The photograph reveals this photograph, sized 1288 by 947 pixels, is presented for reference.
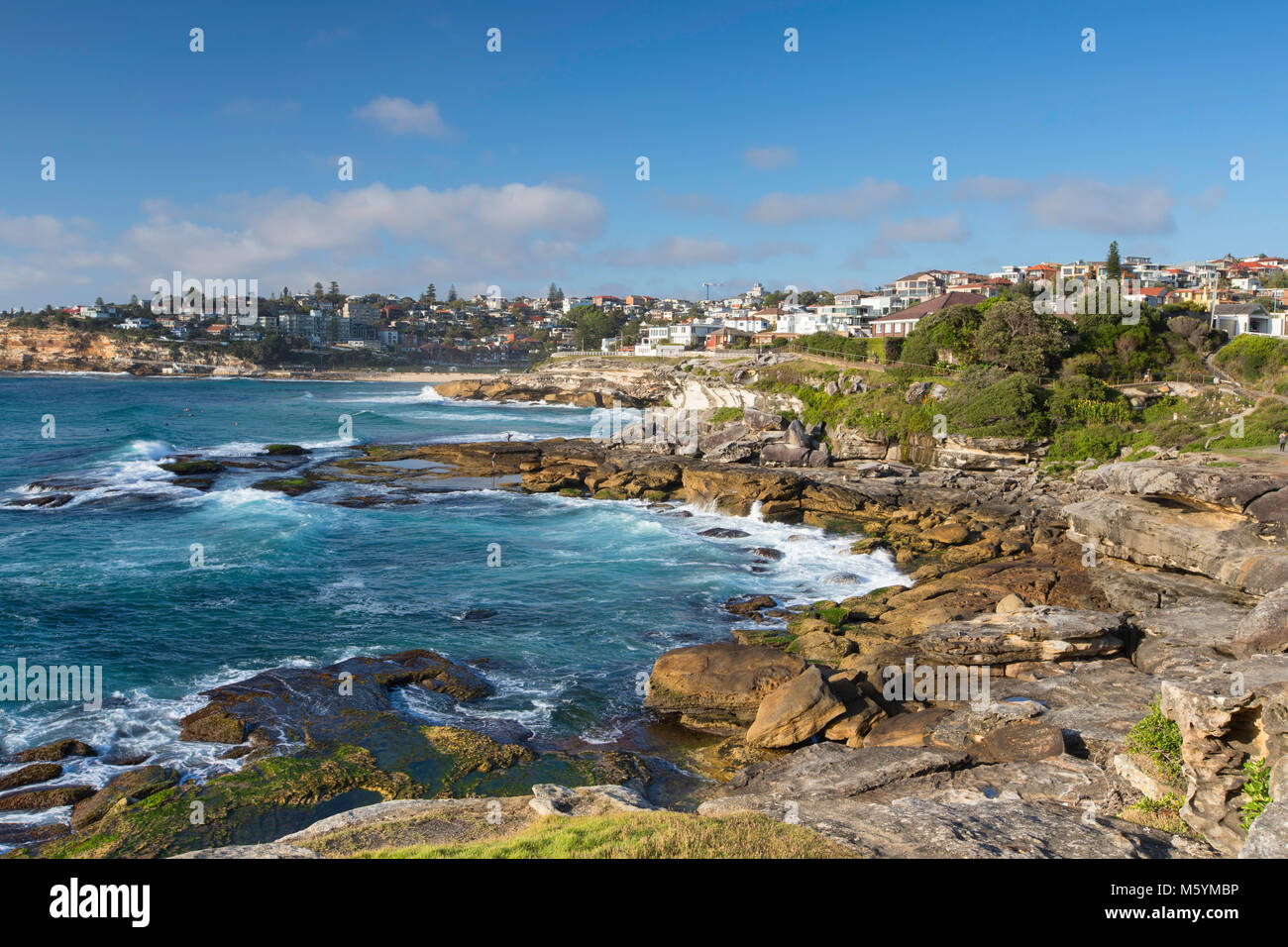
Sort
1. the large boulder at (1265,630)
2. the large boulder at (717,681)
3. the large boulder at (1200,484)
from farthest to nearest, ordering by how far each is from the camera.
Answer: the large boulder at (1200,484) → the large boulder at (717,681) → the large boulder at (1265,630)

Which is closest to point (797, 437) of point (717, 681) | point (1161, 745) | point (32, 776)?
point (717, 681)

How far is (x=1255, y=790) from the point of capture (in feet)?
31.5

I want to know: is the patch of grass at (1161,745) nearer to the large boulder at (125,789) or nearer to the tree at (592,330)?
the large boulder at (125,789)

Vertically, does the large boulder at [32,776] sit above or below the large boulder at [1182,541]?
below

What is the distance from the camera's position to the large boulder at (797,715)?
15.4 metres

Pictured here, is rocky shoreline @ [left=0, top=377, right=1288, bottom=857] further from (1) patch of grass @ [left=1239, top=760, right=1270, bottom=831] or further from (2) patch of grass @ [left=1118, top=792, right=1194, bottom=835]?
(1) patch of grass @ [left=1239, top=760, right=1270, bottom=831]

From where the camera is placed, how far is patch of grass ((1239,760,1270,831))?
31.1 feet

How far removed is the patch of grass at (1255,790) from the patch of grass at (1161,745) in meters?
1.04

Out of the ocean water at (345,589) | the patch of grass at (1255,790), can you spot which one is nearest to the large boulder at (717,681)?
the ocean water at (345,589)

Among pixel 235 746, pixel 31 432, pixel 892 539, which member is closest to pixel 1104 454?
pixel 892 539

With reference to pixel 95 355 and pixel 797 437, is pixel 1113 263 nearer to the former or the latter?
pixel 797 437

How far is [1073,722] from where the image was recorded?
46.2 feet

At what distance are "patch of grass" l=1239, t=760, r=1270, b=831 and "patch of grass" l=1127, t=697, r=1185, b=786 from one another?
1.04 m
